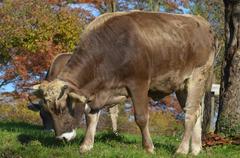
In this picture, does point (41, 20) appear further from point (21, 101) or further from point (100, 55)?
point (100, 55)

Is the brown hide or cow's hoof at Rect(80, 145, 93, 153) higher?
the brown hide

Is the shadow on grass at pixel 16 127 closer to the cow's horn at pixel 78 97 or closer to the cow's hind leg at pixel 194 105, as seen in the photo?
the cow's horn at pixel 78 97

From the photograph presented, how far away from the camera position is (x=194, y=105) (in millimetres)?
11141

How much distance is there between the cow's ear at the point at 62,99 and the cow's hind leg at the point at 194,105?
289cm

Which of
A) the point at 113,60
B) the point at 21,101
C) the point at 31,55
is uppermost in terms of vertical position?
the point at 113,60

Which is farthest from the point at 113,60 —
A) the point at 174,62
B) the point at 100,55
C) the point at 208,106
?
the point at 208,106

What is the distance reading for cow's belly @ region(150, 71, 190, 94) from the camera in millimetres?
10609

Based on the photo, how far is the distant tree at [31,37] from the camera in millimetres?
31906

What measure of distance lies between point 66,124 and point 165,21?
10.6 feet

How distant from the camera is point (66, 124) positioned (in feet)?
30.6

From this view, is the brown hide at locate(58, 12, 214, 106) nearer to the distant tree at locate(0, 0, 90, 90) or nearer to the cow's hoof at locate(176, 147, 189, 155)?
the cow's hoof at locate(176, 147, 189, 155)

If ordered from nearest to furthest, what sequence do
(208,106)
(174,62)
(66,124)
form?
(66,124) → (174,62) → (208,106)

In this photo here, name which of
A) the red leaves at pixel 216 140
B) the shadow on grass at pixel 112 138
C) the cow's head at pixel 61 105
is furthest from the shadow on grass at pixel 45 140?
the red leaves at pixel 216 140

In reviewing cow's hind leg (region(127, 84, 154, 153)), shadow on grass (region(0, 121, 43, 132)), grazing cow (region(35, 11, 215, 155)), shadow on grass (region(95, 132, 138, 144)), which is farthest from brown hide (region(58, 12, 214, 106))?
shadow on grass (region(0, 121, 43, 132))
